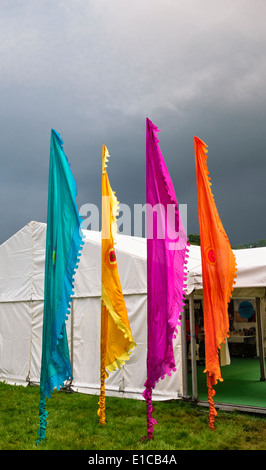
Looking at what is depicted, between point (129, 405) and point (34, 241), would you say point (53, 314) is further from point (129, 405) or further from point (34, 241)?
point (34, 241)

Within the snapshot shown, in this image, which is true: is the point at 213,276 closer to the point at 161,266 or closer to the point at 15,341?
the point at 161,266

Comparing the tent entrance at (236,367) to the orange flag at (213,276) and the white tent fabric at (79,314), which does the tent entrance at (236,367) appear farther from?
the orange flag at (213,276)

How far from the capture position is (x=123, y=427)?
6.23 metres

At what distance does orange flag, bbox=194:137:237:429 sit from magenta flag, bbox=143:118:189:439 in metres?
0.50

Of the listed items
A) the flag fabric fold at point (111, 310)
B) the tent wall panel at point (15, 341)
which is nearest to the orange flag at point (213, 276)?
the flag fabric fold at point (111, 310)

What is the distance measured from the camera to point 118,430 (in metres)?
6.09

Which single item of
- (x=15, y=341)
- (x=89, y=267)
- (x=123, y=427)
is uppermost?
(x=89, y=267)

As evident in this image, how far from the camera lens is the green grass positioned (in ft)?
17.9

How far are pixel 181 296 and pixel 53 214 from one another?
200cm

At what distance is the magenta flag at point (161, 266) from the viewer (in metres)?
5.37

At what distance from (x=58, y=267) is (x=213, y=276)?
2202 millimetres

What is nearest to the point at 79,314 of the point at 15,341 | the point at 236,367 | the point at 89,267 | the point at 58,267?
the point at 89,267

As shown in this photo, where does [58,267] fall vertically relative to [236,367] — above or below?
above
